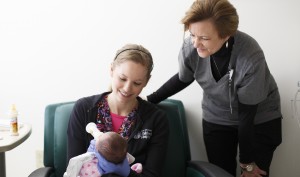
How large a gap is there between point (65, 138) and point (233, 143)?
2.99 feet

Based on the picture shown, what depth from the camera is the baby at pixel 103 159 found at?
1117 mm

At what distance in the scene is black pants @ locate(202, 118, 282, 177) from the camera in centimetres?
170

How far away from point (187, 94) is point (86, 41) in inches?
26.6

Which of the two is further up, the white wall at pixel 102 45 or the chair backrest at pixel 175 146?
the white wall at pixel 102 45

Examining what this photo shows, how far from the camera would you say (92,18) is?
6.19 feet

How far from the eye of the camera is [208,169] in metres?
1.56

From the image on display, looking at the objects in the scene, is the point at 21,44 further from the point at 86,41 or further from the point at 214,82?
the point at 214,82

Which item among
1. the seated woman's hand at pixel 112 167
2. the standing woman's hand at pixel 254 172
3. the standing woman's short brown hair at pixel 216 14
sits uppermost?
the standing woman's short brown hair at pixel 216 14

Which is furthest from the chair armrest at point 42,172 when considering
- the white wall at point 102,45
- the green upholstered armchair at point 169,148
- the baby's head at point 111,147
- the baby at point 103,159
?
the white wall at point 102,45

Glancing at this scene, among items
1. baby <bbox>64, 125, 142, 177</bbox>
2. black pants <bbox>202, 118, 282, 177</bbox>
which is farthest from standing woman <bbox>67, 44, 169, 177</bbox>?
black pants <bbox>202, 118, 282, 177</bbox>

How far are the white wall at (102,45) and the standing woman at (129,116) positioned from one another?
0.46 metres

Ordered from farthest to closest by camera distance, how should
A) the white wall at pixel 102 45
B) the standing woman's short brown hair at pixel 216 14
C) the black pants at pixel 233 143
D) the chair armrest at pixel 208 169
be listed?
1. the white wall at pixel 102 45
2. the black pants at pixel 233 143
3. the chair armrest at pixel 208 169
4. the standing woman's short brown hair at pixel 216 14

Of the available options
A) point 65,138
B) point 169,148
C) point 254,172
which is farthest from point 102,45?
point 254,172

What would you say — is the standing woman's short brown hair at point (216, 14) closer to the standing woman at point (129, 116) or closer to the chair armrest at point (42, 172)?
the standing woman at point (129, 116)
